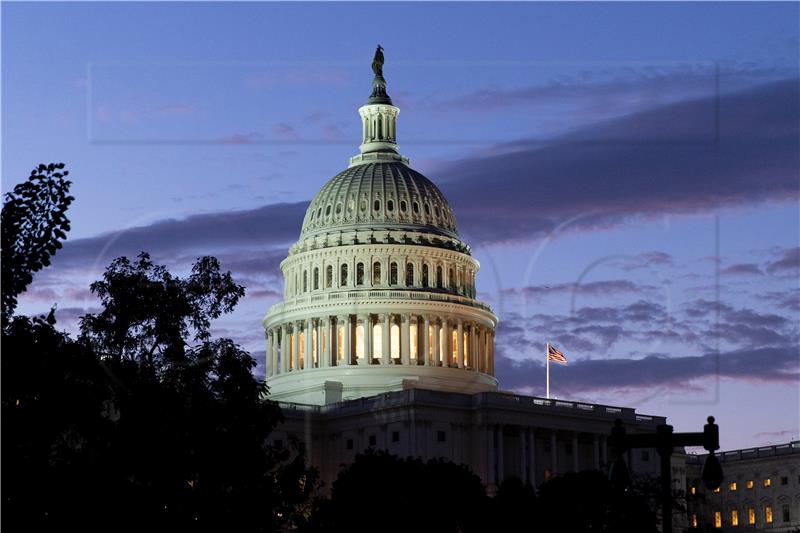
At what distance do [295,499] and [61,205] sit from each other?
29173 millimetres

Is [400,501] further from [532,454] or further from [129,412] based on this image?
[532,454]

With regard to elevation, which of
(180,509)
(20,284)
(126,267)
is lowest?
(180,509)

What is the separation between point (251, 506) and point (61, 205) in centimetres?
2498

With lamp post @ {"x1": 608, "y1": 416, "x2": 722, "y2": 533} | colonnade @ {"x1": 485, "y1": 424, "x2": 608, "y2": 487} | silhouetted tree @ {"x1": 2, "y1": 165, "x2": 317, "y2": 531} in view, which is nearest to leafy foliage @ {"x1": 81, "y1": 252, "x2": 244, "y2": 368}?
silhouetted tree @ {"x1": 2, "y1": 165, "x2": 317, "y2": 531}

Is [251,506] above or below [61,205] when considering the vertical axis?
below

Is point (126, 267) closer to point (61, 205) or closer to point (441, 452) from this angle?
point (61, 205)

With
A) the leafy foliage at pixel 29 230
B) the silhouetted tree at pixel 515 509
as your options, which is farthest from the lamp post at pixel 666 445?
the silhouetted tree at pixel 515 509

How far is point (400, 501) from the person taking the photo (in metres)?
120

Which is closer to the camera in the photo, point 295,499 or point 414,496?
point 295,499

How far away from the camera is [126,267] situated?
8212cm

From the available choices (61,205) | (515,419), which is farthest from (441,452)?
(61,205)

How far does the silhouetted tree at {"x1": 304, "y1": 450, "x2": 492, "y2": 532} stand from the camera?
118 metres

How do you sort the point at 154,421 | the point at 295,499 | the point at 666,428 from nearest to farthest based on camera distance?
1. the point at 666,428
2. the point at 154,421
3. the point at 295,499

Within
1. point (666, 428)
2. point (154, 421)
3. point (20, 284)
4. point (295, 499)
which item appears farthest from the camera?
point (295, 499)
